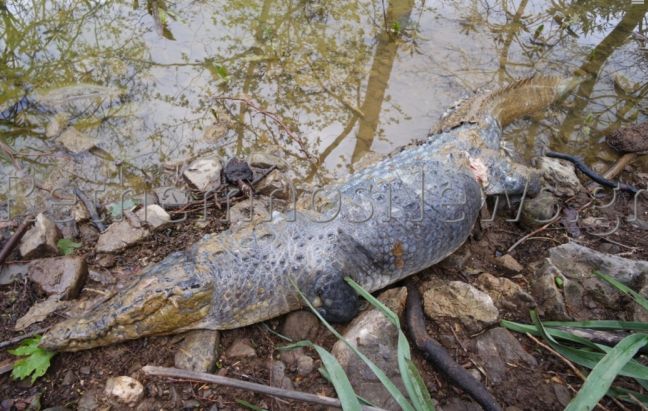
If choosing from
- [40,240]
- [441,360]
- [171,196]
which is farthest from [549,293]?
[40,240]

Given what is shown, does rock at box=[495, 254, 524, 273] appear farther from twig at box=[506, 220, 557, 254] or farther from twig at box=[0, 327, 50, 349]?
twig at box=[0, 327, 50, 349]

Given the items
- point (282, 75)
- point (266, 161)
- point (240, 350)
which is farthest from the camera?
point (282, 75)

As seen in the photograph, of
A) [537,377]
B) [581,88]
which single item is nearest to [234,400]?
[537,377]

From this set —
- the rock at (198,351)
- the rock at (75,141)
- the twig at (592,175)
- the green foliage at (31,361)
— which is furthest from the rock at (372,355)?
the rock at (75,141)

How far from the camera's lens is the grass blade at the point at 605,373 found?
184 centimetres

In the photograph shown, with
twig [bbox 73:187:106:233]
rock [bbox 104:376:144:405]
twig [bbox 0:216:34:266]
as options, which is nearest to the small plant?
rock [bbox 104:376:144:405]

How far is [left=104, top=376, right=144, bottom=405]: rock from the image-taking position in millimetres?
2217

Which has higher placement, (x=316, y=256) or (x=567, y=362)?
(x=316, y=256)

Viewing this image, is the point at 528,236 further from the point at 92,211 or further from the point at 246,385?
the point at 92,211

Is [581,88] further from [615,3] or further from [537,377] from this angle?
[537,377]

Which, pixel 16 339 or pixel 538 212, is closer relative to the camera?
pixel 16 339

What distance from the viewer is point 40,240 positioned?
294 cm

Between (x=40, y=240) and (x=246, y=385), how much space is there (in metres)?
1.91

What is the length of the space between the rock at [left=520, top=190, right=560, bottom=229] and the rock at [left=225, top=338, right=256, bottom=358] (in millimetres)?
2369
